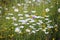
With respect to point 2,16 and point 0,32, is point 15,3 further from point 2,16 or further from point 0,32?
point 0,32

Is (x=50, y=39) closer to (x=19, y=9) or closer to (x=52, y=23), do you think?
(x=52, y=23)

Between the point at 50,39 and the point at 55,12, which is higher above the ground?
the point at 55,12

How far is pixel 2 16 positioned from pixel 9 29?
1.55 feet

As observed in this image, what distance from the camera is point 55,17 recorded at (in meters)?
4.24

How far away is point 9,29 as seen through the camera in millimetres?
3943

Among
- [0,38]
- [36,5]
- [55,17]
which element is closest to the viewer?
[0,38]

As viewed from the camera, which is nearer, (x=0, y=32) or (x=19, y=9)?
(x=0, y=32)

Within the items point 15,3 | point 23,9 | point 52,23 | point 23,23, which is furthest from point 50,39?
point 15,3

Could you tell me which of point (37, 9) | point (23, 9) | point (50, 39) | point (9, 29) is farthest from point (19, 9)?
point (50, 39)

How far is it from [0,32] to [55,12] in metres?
1.19

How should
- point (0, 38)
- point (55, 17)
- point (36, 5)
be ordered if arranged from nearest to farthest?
point (0, 38) → point (55, 17) → point (36, 5)

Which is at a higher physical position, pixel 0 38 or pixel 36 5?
pixel 36 5

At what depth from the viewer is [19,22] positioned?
405 centimetres

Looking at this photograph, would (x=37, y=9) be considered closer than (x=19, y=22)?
No
